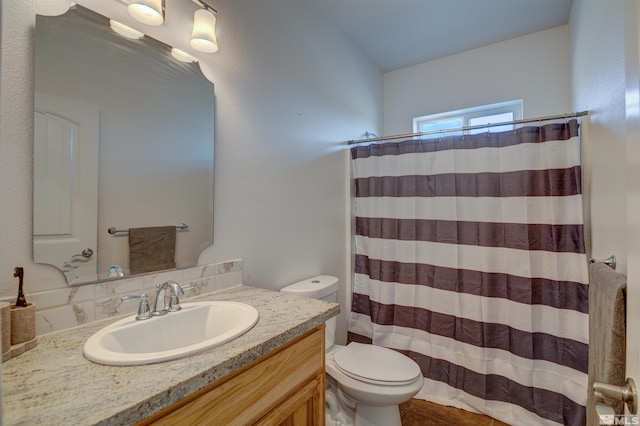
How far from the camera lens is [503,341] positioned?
1.81m

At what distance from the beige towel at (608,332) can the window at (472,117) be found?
5.49 feet

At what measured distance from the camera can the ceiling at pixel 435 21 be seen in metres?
1.99

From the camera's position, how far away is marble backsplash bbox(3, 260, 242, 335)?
876 mm

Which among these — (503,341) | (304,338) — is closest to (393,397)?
(304,338)

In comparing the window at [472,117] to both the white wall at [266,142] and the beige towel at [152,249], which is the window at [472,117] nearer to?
the white wall at [266,142]

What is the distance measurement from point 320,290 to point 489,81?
2.24 metres

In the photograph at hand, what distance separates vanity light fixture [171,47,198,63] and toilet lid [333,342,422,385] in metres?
1.61

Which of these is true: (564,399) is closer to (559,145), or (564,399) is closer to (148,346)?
(559,145)

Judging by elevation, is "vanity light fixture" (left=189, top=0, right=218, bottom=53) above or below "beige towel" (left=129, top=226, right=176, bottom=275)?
above

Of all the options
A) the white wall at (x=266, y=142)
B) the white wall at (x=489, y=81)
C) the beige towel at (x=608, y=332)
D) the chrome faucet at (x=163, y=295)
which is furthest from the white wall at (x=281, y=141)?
the beige towel at (x=608, y=332)

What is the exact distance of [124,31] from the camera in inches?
42.1

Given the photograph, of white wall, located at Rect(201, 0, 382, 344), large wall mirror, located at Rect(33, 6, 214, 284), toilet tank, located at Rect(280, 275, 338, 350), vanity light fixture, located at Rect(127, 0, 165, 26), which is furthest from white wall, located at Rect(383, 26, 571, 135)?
vanity light fixture, located at Rect(127, 0, 165, 26)

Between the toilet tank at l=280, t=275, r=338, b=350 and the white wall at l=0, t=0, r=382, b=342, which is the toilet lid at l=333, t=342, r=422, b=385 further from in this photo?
the white wall at l=0, t=0, r=382, b=342

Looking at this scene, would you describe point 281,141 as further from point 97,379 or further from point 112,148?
point 97,379
